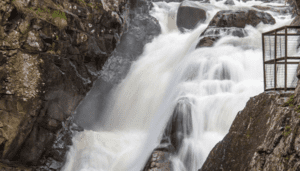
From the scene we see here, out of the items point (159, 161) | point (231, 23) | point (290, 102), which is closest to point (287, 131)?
point (290, 102)

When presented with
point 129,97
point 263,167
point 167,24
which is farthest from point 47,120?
point 167,24

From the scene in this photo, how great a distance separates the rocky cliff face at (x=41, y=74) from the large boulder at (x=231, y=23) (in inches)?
295

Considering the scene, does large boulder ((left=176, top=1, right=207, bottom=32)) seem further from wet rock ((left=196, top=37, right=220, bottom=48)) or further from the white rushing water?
wet rock ((left=196, top=37, right=220, bottom=48))

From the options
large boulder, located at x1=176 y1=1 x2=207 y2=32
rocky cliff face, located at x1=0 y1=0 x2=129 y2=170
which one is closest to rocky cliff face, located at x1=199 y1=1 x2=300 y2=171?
rocky cliff face, located at x1=0 y1=0 x2=129 y2=170

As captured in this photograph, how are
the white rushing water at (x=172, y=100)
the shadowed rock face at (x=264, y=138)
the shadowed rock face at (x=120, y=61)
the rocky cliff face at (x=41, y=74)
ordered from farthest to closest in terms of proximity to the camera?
1. the shadowed rock face at (x=120, y=61)
2. the white rushing water at (x=172, y=100)
3. the rocky cliff face at (x=41, y=74)
4. the shadowed rock face at (x=264, y=138)

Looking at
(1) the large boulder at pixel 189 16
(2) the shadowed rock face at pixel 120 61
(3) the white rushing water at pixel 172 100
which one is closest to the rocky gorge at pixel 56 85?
(3) the white rushing water at pixel 172 100

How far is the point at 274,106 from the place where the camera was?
13.3ft

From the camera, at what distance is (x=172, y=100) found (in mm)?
10492

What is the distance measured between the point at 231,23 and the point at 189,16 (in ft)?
21.5

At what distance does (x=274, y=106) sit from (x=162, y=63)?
1150 cm

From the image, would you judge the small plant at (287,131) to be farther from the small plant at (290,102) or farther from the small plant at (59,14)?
the small plant at (59,14)

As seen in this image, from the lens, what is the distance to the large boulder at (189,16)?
2080 centimetres

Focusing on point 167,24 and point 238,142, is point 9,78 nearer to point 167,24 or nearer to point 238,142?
point 238,142

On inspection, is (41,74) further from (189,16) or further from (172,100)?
(189,16)
